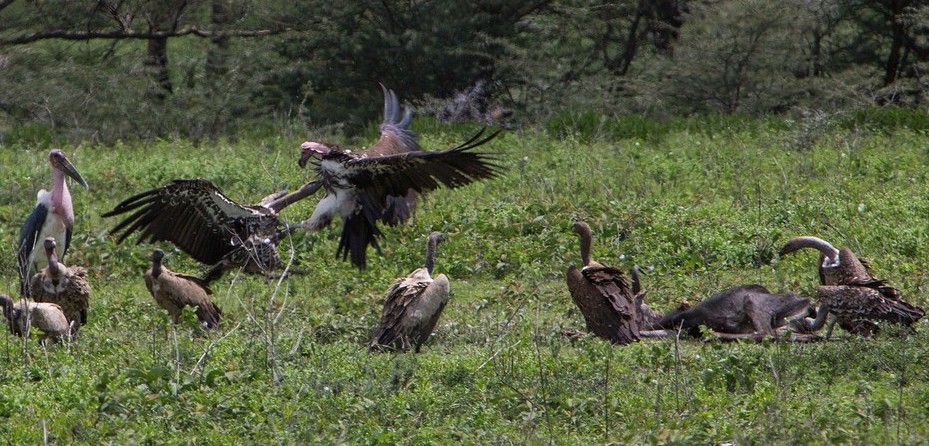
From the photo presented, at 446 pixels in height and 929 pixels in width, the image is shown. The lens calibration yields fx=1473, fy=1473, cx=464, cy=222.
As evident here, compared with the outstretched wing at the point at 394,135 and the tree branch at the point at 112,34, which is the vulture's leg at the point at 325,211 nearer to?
the outstretched wing at the point at 394,135

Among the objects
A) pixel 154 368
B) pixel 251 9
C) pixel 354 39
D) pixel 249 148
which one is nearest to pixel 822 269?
pixel 154 368

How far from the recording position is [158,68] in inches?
800

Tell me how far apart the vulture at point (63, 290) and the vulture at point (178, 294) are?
449 mm

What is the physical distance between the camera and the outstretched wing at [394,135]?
11211 mm

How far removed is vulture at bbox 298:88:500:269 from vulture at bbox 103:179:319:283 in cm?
20

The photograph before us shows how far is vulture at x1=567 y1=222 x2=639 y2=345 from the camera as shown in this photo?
824cm

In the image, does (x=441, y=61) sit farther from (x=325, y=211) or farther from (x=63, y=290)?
(x=63, y=290)

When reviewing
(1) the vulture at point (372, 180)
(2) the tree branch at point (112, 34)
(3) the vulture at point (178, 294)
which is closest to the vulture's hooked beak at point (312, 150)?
(1) the vulture at point (372, 180)

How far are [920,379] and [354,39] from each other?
570 inches

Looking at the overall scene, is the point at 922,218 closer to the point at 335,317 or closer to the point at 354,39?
the point at 335,317

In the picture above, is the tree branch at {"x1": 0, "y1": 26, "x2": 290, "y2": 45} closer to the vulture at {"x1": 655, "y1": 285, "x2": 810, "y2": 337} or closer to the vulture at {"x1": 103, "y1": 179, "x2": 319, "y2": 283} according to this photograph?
the vulture at {"x1": 103, "y1": 179, "x2": 319, "y2": 283}

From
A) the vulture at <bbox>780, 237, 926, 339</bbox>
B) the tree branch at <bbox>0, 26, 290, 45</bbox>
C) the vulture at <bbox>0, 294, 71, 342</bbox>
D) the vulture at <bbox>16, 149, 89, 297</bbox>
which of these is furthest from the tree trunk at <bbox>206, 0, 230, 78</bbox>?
the vulture at <bbox>780, 237, 926, 339</bbox>

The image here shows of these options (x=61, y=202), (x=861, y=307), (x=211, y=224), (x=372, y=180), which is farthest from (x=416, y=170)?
(x=61, y=202)

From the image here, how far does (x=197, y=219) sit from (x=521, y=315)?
2.25 meters
